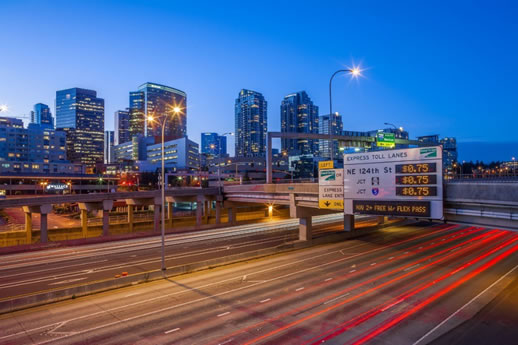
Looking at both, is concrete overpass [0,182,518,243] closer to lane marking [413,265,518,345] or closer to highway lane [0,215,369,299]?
lane marking [413,265,518,345]

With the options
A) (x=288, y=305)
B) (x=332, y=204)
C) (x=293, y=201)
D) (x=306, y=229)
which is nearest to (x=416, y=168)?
(x=332, y=204)

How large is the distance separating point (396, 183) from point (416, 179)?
1.45 metres

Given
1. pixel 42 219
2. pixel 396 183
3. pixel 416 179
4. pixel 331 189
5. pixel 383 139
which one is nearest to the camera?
pixel 416 179

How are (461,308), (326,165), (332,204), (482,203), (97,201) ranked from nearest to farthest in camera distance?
(461,308) < (482,203) < (332,204) < (326,165) < (97,201)

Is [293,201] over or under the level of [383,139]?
under

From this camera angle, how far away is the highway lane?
2392 centimetres

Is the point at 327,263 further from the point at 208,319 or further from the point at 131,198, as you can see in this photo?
the point at 131,198

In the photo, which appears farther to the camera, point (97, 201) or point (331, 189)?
point (97, 201)

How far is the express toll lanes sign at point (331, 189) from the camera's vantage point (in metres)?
27.5

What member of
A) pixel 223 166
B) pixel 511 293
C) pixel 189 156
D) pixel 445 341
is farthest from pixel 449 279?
pixel 189 156

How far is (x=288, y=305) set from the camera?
17.9m

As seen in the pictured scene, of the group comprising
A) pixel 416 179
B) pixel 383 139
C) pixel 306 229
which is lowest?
pixel 306 229

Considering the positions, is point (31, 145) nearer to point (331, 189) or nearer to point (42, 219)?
point (42, 219)

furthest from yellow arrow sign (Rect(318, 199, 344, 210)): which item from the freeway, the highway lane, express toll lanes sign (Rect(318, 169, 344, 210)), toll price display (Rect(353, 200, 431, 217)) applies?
the highway lane
